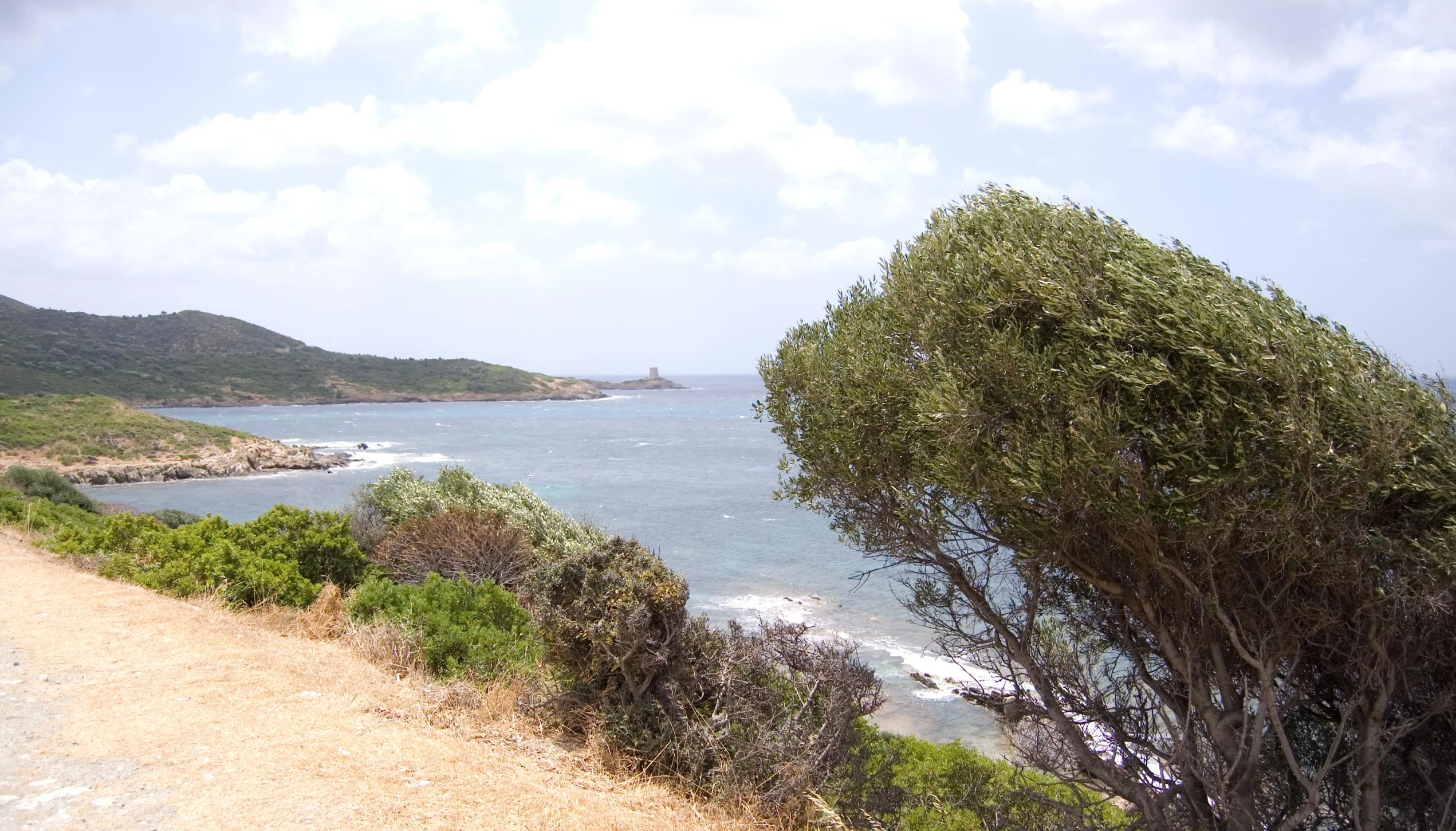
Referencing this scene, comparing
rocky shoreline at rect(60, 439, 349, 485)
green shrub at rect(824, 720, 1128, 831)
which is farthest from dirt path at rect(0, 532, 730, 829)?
rocky shoreline at rect(60, 439, 349, 485)

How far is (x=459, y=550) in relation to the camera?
1652 cm

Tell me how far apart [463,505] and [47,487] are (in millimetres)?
15178

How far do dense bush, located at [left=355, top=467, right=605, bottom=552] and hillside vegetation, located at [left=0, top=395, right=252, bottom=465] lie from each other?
3822 centimetres

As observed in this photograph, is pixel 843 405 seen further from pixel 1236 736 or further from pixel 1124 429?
pixel 1236 736

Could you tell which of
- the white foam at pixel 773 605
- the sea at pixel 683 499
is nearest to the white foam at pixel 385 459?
the sea at pixel 683 499

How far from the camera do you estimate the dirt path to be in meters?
4.98

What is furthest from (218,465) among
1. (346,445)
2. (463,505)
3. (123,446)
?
(463,505)

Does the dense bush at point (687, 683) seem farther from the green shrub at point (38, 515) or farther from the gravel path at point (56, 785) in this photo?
the green shrub at point (38, 515)

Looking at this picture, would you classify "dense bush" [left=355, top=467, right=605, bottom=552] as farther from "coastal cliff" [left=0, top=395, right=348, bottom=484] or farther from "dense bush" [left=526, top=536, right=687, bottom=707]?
"coastal cliff" [left=0, top=395, right=348, bottom=484]

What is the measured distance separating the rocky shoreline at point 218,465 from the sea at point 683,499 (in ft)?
3.91

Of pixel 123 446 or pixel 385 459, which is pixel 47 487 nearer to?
pixel 123 446

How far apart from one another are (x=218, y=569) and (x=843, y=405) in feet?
28.1

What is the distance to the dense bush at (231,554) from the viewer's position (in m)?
11.0

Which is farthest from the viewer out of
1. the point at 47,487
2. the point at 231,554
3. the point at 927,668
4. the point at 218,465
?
the point at 218,465
